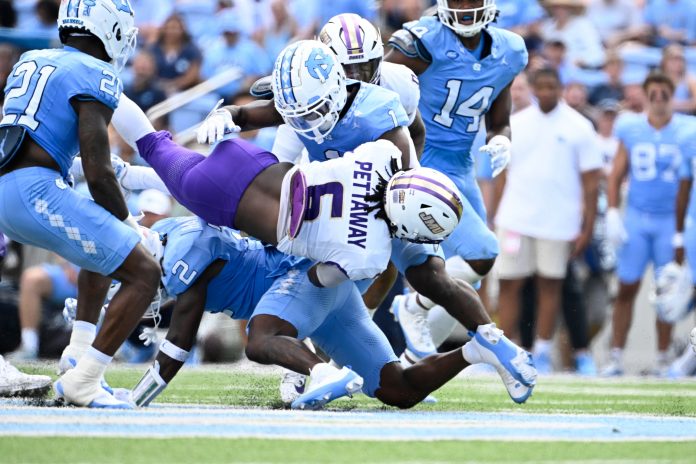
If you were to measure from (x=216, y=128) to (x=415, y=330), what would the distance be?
87.1 inches

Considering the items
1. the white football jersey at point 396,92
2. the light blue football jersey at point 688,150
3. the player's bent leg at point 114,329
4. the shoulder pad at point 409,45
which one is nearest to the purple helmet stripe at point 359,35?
the white football jersey at point 396,92

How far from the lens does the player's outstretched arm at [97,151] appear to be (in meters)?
5.52

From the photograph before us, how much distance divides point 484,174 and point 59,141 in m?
6.49

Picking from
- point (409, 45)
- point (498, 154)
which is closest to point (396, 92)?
Result: point (498, 154)

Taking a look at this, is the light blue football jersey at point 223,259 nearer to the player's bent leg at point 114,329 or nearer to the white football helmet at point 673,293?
the player's bent leg at point 114,329

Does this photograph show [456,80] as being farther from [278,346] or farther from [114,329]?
[114,329]

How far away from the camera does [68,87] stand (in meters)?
5.57

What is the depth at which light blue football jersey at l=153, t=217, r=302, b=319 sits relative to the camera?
600 centimetres

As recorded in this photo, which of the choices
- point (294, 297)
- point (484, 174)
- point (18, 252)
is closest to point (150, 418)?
point (294, 297)

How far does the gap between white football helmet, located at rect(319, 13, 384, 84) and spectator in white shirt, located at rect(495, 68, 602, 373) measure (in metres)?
4.12

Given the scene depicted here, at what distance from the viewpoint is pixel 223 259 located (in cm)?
611

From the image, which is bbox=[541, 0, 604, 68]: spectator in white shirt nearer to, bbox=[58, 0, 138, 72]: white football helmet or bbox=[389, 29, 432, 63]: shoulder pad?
bbox=[389, 29, 432, 63]: shoulder pad

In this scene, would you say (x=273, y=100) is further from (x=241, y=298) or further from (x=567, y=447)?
(x=567, y=447)

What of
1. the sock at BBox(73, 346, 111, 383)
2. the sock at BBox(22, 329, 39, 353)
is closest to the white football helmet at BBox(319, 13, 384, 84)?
the sock at BBox(73, 346, 111, 383)
